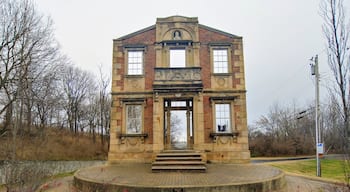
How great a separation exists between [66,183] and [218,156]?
317 inches

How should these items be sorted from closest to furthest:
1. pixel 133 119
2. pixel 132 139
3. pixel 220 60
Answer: pixel 132 139 → pixel 133 119 → pixel 220 60

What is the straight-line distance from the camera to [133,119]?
15039 mm

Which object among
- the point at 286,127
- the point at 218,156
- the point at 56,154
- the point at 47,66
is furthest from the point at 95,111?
the point at 286,127

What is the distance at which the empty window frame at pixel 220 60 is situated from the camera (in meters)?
15.5

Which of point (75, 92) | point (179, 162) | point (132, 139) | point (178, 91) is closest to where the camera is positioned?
point (179, 162)

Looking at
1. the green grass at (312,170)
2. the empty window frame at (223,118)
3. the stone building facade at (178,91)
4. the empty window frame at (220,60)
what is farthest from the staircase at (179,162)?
the green grass at (312,170)

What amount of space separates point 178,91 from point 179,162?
4013 millimetres

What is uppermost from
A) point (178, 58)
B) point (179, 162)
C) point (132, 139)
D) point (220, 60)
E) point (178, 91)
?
point (178, 58)

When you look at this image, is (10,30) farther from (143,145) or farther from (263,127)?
(263,127)

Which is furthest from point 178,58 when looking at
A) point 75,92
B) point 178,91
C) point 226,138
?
point 75,92

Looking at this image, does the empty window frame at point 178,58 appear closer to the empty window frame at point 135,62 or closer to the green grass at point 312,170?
the empty window frame at point 135,62

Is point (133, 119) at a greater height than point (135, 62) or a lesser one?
lesser

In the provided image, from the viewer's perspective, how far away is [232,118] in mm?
14992

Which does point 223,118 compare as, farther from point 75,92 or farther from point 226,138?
point 75,92
